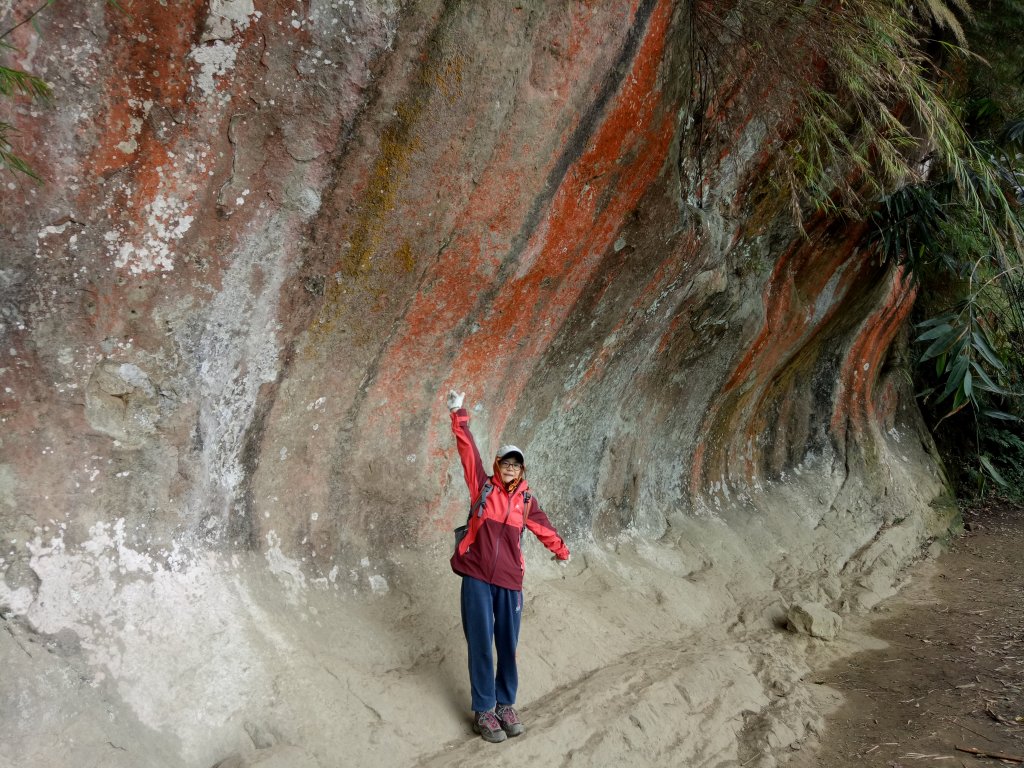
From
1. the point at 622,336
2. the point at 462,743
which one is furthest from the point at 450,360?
the point at 462,743

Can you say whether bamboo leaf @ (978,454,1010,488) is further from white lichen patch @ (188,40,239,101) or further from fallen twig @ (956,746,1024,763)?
white lichen patch @ (188,40,239,101)

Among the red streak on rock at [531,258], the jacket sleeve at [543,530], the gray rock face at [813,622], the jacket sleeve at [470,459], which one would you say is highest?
the red streak on rock at [531,258]

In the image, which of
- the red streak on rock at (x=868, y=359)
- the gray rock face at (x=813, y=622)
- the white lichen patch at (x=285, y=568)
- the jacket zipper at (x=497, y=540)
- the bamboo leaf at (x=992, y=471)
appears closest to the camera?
the jacket zipper at (x=497, y=540)

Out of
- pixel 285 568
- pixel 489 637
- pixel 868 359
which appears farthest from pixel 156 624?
pixel 868 359

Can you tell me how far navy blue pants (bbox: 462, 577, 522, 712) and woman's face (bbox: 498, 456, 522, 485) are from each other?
1.44ft

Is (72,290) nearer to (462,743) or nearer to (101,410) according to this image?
(101,410)

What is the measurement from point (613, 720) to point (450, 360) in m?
1.87

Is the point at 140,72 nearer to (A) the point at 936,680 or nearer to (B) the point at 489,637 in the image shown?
(B) the point at 489,637

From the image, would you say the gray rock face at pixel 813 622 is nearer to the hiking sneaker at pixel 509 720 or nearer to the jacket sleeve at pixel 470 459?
the hiking sneaker at pixel 509 720

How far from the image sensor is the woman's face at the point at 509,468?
134 inches

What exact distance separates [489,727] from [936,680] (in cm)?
278

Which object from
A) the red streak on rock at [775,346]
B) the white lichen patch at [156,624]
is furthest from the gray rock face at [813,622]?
the white lichen patch at [156,624]

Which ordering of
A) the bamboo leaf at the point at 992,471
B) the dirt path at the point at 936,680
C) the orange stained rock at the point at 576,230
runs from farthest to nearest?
the bamboo leaf at the point at 992,471 → the orange stained rock at the point at 576,230 → the dirt path at the point at 936,680

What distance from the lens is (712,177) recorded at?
17.1 ft
